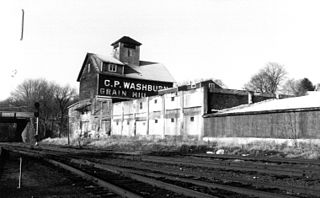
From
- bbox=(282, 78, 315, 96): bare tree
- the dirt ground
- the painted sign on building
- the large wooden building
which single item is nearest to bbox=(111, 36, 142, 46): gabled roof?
the large wooden building

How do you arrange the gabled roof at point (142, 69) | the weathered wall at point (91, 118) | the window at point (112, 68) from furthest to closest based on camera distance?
the gabled roof at point (142, 69)
the window at point (112, 68)
the weathered wall at point (91, 118)

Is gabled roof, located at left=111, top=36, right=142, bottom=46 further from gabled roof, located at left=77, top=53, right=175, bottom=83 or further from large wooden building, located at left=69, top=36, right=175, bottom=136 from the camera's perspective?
gabled roof, located at left=77, top=53, right=175, bottom=83

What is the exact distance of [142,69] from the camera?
2101 inches

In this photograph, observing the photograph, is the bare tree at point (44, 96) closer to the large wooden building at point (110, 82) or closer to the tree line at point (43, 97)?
the tree line at point (43, 97)

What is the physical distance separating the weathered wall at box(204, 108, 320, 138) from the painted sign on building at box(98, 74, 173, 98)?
23.1 m

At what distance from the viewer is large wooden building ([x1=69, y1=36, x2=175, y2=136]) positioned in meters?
45.3

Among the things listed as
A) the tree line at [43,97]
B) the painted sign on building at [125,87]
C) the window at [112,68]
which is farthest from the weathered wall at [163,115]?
the tree line at [43,97]

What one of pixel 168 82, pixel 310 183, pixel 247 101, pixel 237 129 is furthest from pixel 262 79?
pixel 310 183

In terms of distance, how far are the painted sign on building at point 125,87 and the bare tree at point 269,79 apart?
34.5 m

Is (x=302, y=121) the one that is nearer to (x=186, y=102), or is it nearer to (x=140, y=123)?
(x=186, y=102)

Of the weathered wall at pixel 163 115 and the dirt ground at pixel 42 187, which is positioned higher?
the weathered wall at pixel 163 115

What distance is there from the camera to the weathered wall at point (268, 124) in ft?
64.2

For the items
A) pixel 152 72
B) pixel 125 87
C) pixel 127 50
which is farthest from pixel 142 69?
pixel 125 87

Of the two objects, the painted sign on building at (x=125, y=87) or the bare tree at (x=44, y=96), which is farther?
the bare tree at (x=44, y=96)
